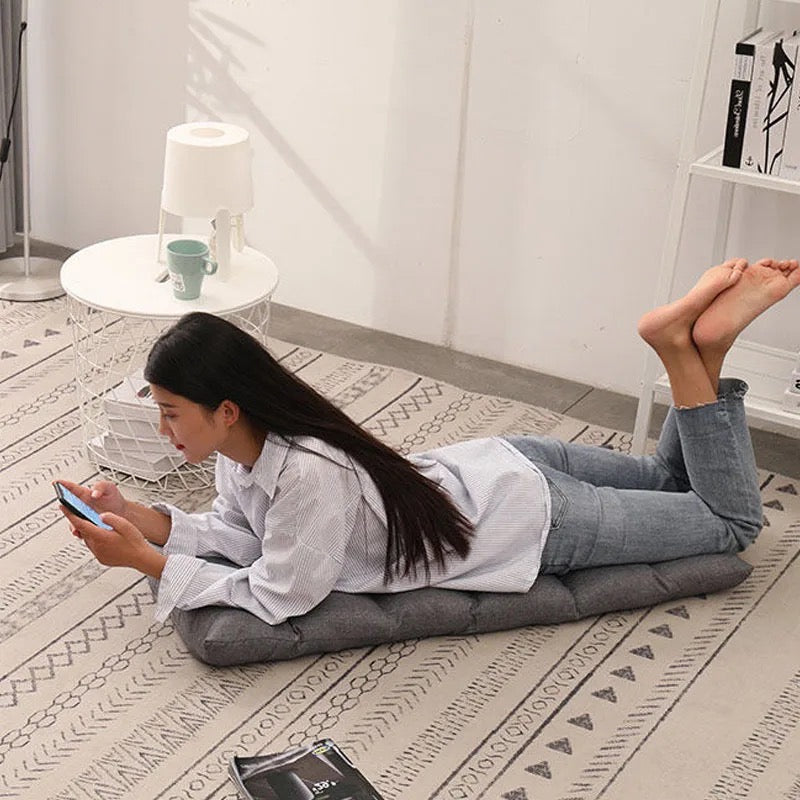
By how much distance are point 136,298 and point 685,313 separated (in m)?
1.02

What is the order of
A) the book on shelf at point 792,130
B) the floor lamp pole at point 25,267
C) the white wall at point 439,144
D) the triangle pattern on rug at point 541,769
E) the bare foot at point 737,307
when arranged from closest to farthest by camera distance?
the triangle pattern on rug at point 541,769 < the bare foot at point 737,307 < the book on shelf at point 792,130 < the white wall at point 439,144 < the floor lamp pole at point 25,267

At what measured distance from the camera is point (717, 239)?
3.12m

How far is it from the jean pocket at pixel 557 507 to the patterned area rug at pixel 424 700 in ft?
0.62

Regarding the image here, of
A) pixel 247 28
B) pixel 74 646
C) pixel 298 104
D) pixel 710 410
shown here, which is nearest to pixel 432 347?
pixel 298 104

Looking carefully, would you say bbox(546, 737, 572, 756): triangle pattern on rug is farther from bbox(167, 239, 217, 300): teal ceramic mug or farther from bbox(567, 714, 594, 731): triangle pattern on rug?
bbox(167, 239, 217, 300): teal ceramic mug

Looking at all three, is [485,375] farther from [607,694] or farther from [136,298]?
[607,694]

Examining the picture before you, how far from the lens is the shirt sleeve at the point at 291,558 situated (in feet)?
7.55

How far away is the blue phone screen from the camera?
2.32 m

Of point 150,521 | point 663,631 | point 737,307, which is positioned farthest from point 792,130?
point 150,521

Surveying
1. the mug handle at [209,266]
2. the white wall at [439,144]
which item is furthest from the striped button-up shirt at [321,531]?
the white wall at [439,144]

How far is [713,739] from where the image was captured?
226 centimetres

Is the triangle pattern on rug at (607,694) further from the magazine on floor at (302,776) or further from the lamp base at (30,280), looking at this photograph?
the lamp base at (30,280)

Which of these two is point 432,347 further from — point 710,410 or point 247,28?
point 710,410

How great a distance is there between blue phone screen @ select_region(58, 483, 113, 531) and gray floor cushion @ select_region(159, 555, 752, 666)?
0.59 feet
